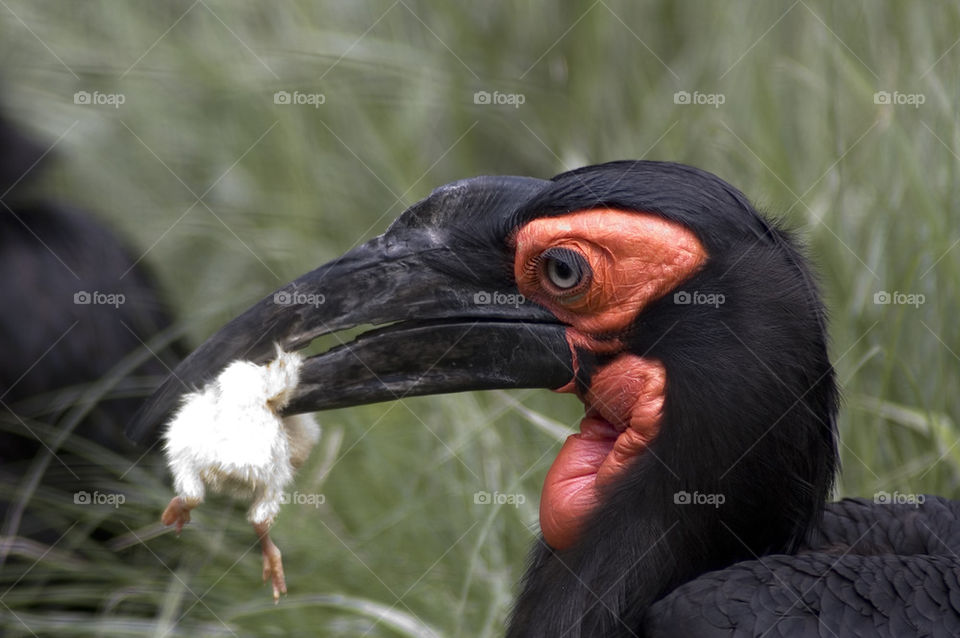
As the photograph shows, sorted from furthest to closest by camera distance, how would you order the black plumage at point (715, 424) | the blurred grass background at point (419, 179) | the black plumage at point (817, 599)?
the blurred grass background at point (419, 179) → the black plumage at point (715, 424) → the black plumage at point (817, 599)

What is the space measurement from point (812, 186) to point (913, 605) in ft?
6.02

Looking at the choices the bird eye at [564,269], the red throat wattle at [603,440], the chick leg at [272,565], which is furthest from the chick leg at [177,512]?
the bird eye at [564,269]

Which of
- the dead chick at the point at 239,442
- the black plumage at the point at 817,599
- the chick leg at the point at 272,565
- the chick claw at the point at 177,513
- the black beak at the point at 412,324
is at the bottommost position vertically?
the black plumage at the point at 817,599

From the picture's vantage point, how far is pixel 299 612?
306cm

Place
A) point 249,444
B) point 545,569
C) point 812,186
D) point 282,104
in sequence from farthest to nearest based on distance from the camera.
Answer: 1. point 282,104
2. point 812,186
3. point 545,569
4. point 249,444

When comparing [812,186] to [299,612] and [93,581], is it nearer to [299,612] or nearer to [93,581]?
[299,612]

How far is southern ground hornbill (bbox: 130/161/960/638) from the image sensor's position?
78.7 inches

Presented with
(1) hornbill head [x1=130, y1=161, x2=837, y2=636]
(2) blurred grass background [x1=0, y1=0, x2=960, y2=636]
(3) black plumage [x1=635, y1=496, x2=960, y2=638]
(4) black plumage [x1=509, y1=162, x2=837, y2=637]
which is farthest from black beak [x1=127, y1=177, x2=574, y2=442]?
(2) blurred grass background [x1=0, y1=0, x2=960, y2=636]

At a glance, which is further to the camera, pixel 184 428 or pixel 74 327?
pixel 74 327

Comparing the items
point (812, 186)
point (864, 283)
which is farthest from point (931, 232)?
point (812, 186)

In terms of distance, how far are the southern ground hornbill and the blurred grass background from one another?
802 mm

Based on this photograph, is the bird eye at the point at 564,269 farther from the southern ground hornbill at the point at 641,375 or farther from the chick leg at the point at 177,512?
the chick leg at the point at 177,512

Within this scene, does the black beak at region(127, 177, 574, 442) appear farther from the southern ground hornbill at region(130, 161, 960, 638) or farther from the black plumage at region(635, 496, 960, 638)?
the black plumage at region(635, 496, 960, 638)

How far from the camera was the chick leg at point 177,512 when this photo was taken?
2084 millimetres
